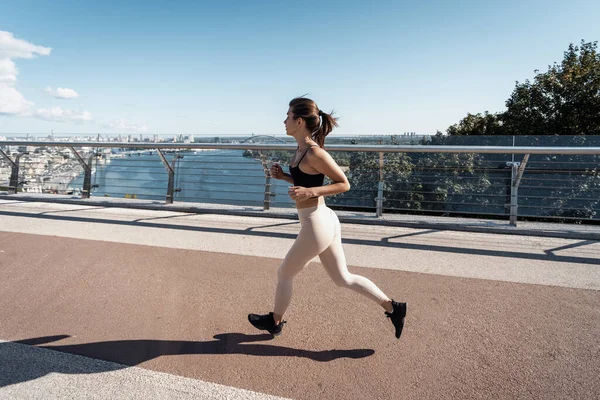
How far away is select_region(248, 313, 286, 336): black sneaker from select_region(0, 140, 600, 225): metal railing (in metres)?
3.83

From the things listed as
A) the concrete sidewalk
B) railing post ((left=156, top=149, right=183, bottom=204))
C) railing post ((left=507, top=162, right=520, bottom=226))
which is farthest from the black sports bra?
railing post ((left=156, top=149, right=183, bottom=204))

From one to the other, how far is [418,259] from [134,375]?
11.6ft

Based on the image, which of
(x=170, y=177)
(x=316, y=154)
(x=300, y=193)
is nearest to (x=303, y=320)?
(x=300, y=193)

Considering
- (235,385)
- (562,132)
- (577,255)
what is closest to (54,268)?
(235,385)

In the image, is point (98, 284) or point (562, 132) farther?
point (562, 132)

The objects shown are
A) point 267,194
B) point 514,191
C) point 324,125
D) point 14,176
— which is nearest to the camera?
point 324,125

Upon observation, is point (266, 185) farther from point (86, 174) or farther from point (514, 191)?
point (86, 174)

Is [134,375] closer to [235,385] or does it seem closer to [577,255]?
[235,385]

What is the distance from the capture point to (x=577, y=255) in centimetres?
517

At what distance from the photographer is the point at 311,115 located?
3127mm

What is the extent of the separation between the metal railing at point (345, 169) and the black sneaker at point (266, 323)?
3.83 meters

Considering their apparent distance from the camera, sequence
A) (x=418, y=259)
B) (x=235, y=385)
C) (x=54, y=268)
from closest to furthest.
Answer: (x=235, y=385) < (x=54, y=268) < (x=418, y=259)

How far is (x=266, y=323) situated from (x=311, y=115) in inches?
63.9

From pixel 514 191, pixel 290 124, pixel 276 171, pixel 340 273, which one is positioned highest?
pixel 290 124
